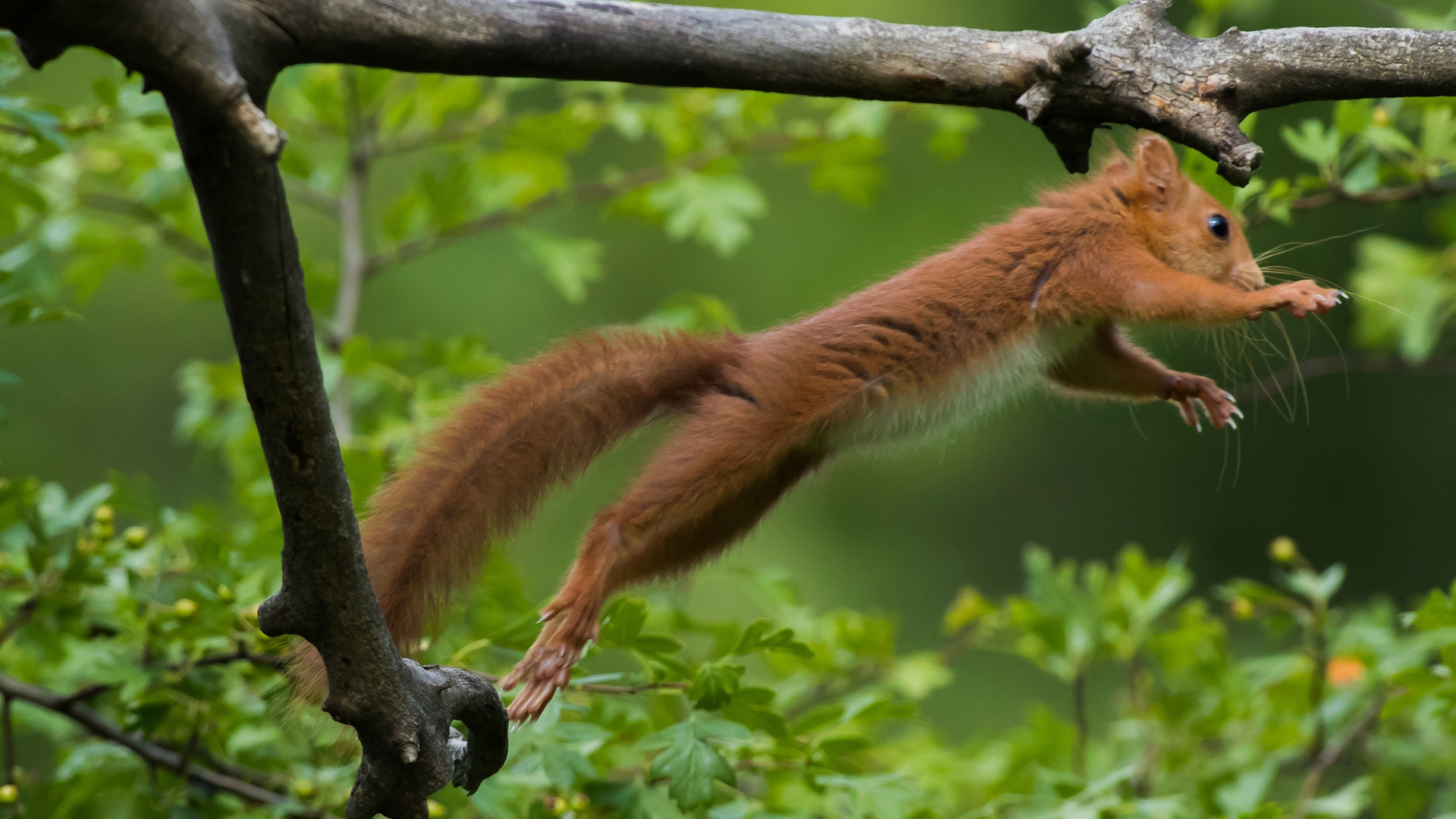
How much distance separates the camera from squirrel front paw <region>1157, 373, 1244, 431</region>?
183 centimetres

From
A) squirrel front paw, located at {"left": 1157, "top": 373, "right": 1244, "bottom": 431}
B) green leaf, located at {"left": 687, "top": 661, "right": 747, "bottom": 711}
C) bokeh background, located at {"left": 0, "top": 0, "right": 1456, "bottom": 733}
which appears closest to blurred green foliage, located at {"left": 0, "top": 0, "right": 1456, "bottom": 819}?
green leaf, located at {"left": 687, "top": 661, "right": 747, "bottom": 711}

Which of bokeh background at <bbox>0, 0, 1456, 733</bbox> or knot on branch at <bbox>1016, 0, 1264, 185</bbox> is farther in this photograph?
bokeh background at <bbox>0, 0, 1456, 733</bbox>

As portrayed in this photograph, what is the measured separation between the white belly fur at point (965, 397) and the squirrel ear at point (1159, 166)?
10.4 inches

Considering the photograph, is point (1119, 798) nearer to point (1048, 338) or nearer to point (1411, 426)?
point (1048, 338)

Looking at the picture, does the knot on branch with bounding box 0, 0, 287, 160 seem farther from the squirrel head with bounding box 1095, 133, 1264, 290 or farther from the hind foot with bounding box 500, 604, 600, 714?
the squirrel head with bounding box 1095, 133, 1264, 290

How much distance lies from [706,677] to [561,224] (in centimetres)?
408

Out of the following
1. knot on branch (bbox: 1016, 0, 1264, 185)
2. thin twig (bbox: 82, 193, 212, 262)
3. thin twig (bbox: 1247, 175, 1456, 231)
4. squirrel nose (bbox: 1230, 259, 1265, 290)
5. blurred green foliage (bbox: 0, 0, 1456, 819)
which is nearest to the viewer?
knot on branch (bbox: 1016, 0, 1264, 185)

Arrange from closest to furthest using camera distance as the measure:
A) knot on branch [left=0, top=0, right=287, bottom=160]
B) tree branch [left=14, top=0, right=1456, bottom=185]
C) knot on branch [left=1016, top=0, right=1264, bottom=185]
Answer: knot on branch [left=0, top=0, right=287, bottom=160]
tree branch [left=14, top=0, right=1456, bottom=185]
knot on branch [left=1016, top=0, right=1264, bottom=185]

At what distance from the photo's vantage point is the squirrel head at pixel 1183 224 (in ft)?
5.85

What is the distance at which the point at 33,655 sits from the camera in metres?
2.04

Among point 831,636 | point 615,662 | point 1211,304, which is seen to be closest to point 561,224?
point 615,662

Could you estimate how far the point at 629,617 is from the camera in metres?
1.42

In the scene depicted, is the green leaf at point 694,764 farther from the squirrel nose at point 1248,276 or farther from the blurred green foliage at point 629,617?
the squirrel nose at point 1248,276

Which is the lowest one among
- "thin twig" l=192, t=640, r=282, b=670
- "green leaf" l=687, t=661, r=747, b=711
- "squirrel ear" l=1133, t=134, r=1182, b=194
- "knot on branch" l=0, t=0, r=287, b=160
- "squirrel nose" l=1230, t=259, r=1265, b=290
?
"thin twig" l=192, t=640, r=282, b=670
